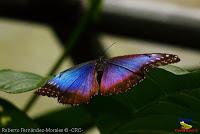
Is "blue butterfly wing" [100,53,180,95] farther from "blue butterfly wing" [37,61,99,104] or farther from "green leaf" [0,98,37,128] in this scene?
"green leaf" [0,98,37,128]

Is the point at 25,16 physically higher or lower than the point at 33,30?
higher

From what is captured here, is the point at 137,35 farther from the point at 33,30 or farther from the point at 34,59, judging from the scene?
the point at 33,30

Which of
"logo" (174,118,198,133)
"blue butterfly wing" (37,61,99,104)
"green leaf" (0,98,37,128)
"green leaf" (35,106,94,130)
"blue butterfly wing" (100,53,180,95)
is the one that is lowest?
"green leaf" (35,106,94,130)

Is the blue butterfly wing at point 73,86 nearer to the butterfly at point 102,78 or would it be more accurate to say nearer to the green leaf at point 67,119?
the butterfly at point 102,78

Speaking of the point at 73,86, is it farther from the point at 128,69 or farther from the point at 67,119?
the point at 67,119

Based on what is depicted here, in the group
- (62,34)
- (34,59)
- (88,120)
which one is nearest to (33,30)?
(34,59)

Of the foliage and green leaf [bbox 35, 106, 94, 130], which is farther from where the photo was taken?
green leaf [bbox 35, 106, 94, 130]

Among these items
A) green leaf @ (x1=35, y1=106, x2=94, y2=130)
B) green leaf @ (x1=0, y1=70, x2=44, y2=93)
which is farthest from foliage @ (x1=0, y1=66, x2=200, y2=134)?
green leaf @ (x1=35, y1=106, x2=94, y2=130)
